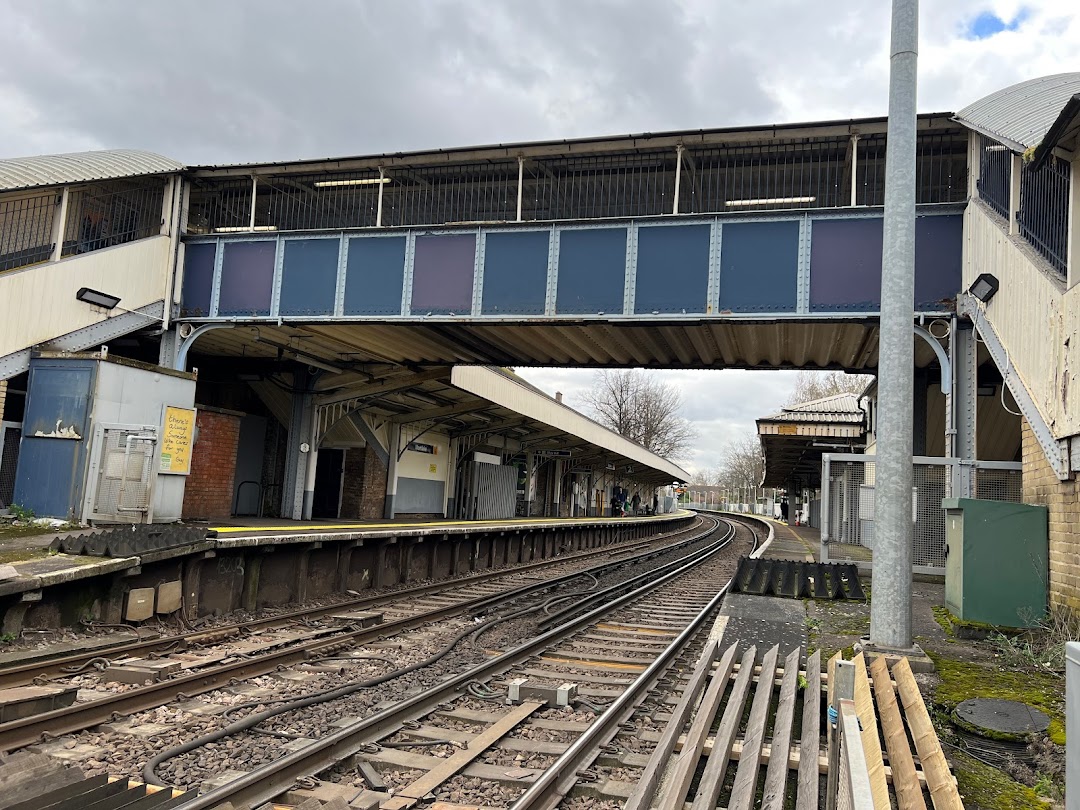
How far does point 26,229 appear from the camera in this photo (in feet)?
44.3

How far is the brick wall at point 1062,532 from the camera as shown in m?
7.46

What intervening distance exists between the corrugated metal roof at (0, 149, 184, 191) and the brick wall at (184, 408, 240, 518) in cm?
484

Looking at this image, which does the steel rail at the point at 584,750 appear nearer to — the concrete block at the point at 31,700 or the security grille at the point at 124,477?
the concrete block at the point at 31,700

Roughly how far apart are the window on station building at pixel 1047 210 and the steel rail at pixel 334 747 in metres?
7.00

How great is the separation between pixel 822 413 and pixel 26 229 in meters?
23.2

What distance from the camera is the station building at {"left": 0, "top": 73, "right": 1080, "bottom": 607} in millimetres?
11336

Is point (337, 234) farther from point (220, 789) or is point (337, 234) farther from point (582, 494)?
point (582, 494)

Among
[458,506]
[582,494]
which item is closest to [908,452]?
[458,506]

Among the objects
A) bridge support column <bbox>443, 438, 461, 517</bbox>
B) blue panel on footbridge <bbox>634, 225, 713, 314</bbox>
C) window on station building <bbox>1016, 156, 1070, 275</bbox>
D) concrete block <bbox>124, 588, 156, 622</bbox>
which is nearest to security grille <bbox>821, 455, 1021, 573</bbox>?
window on station building <bbox>1016, 156, 1070, 275</bbox>

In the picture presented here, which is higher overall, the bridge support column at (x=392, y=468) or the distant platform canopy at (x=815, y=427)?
the distant platform canopy at (x=815, y=427)

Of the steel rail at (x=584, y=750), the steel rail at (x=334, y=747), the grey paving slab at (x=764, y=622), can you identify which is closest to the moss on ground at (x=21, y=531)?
the steel rail at (x=334, y=747)

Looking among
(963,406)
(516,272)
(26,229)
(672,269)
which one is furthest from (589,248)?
(26,229)

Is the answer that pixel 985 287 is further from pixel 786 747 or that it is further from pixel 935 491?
pixel 786 747

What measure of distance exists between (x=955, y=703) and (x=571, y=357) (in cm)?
1217
